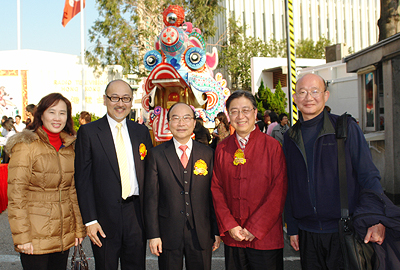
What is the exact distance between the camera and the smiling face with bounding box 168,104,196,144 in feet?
9.03

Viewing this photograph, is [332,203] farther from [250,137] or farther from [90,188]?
[90,188]

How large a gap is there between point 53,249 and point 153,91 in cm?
723

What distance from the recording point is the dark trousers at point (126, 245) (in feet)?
8.95

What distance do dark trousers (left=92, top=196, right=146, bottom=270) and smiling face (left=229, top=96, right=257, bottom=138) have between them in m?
1.05

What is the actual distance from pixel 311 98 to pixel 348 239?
104 cm

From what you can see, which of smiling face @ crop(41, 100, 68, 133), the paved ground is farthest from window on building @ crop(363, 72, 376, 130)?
smiling face @ crop(41, 100, 68, 133)

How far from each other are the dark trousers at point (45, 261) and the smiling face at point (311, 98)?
227 cm

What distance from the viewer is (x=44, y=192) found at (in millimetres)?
2686

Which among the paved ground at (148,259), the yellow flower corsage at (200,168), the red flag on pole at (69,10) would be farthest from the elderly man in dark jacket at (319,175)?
the red flag on pole at (69,10)

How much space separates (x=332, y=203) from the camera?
8.09ft

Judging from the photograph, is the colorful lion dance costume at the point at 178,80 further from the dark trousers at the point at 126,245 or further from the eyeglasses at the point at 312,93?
the eyeglasses at the point at 312,93

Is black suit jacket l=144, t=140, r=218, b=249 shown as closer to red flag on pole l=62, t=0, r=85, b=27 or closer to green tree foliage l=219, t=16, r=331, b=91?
red flag on pole l=62, t=0, r=85, b=27

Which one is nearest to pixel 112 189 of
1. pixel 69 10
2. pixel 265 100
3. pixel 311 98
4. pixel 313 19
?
pixel 311 98

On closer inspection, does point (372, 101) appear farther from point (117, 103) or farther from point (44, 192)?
point (44, 192)
